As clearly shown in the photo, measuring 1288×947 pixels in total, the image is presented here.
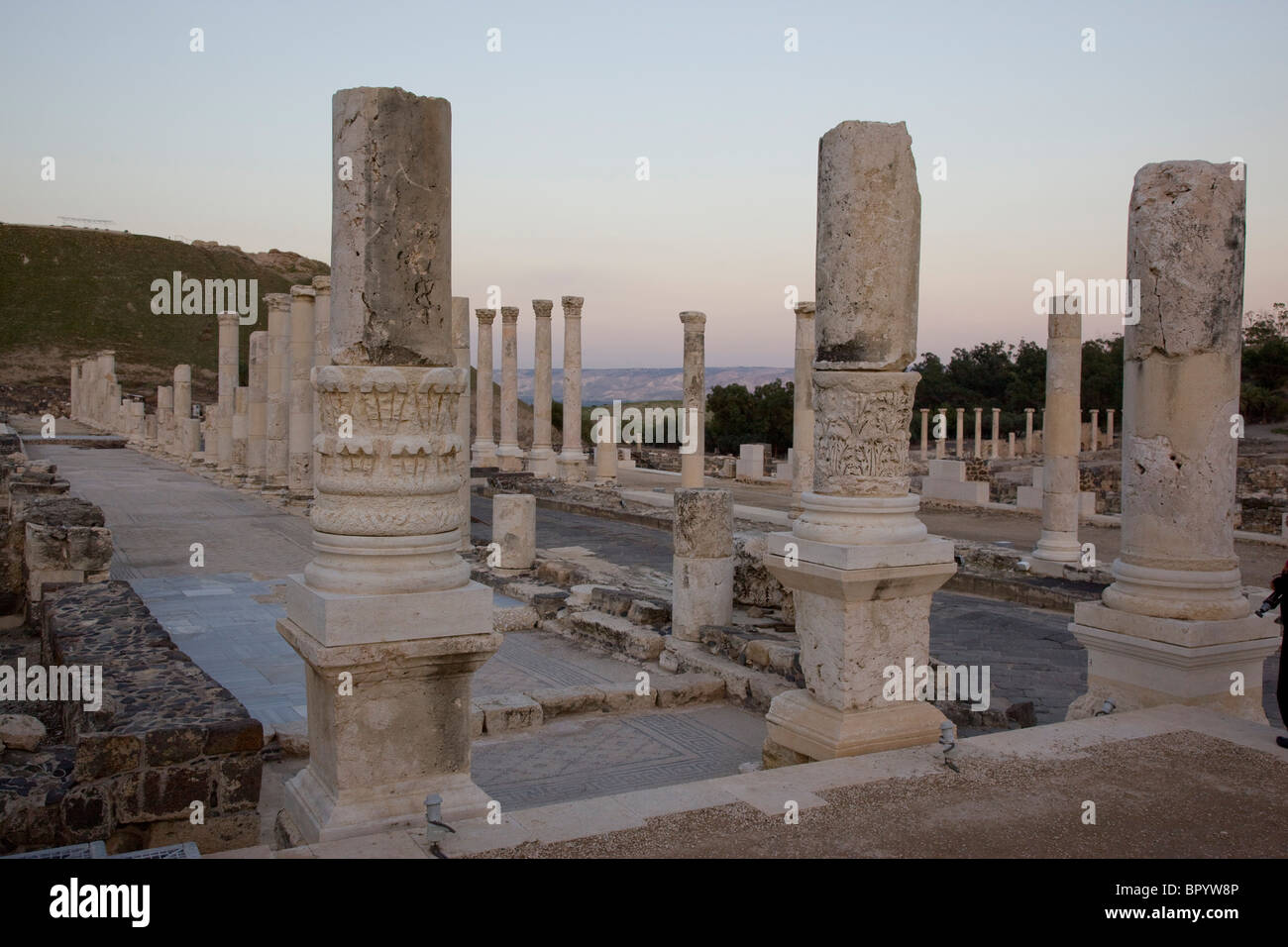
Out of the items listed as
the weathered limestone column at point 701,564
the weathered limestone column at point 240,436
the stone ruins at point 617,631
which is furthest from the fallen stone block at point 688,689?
the weathered limestone column at point 240,436

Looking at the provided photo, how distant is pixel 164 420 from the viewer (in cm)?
3794

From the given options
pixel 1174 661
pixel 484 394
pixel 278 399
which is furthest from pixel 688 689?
pixel 484 394

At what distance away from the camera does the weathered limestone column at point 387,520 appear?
404 centimetres

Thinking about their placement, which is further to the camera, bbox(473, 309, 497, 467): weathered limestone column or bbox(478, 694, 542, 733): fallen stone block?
bbox(473, 309, 497, 467): weathered limestone column

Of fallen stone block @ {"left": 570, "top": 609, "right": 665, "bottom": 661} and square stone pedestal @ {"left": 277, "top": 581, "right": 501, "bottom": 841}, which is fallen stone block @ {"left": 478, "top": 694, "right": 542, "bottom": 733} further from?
square stone pedestal @ {"left": 277, "top": 581, "right": 501, "bottom": 841}

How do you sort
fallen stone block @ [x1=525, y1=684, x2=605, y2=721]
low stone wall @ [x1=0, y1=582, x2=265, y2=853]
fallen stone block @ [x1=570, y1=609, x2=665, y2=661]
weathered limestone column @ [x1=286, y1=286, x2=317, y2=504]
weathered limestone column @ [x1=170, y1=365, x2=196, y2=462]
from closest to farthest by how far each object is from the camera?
low stone wall @ [x1=0, y1=582, x2=265, y2=853]
fallen stone block @ [x1=525, y1=684, x2=605, y2=721]
fallen stone block @ [x1=570, y1=609, x2=665, y2=661]
weathered limestone column @ [x1=286, y1=286, x2=317, y2=504]
weathered limestone column @ [x1=170, y1=365, x2=196, y2=462]

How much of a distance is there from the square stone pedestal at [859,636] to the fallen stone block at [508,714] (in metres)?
2.59

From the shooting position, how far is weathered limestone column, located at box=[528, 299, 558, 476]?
28.7 metres

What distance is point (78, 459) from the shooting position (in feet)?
106

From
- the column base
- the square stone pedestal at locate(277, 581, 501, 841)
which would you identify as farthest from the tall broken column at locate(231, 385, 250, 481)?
the square stone pedestal at locate(277, 581, 501, 841)

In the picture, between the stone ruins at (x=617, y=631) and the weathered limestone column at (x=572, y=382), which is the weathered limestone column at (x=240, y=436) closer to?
the weathered limestone column at (x=572, y=382)

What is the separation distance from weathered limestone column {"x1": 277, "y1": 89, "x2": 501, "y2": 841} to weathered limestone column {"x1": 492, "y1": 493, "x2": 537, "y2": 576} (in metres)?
8.81

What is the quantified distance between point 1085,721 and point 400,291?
4.07 metres
